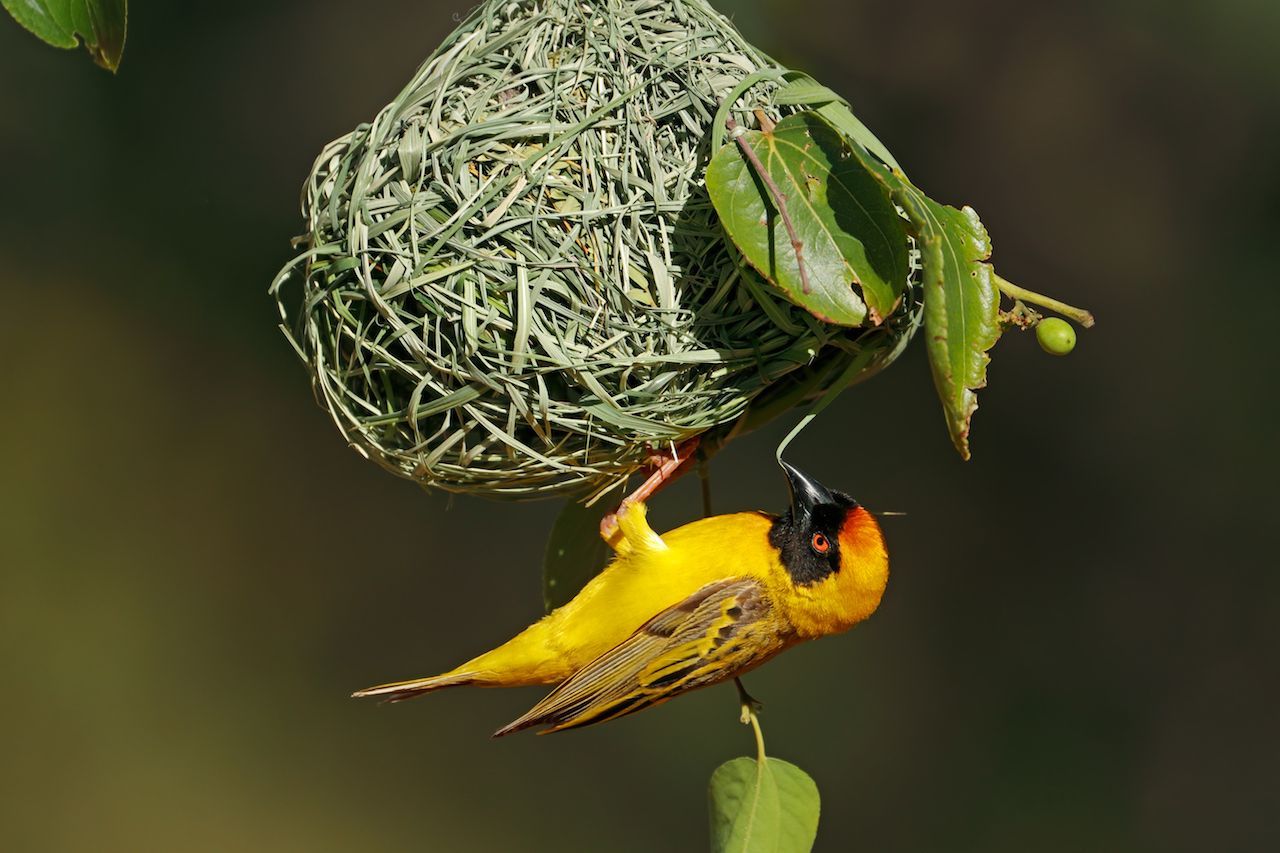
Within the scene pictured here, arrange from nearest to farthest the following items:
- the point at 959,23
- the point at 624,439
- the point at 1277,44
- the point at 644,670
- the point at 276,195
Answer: the point at 624,439 → the point at 644,670 → the point at 1277,44 → the point at 959,23 → the point at 276,195

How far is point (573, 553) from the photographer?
2750mm

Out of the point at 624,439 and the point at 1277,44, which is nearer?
the point at 624,439

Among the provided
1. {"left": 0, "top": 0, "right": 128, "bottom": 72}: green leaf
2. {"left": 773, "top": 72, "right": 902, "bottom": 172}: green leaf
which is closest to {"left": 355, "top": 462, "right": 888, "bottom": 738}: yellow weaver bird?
{"left": 773, "top": 72, "right": 902, "bottom": 172}: green leaf

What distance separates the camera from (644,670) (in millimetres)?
2541

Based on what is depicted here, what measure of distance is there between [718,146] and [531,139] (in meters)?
0.31

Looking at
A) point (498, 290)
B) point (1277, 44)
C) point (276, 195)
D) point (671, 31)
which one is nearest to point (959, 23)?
point (1277, 44)

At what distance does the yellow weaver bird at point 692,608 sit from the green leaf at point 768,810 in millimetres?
209

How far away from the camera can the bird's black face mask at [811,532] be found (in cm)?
257

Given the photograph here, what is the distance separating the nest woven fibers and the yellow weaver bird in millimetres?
373

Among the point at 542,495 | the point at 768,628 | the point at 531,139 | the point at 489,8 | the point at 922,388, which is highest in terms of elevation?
the point at 489,8

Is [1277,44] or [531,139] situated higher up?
[531,139]

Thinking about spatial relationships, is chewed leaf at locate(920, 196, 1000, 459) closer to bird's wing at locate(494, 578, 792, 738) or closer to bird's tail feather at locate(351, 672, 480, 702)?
bird's wing at locate(494, 578, 792, 738)

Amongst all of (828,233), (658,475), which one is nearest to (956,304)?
(828,233)

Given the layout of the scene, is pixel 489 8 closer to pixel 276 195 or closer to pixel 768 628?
pixel 768 628
